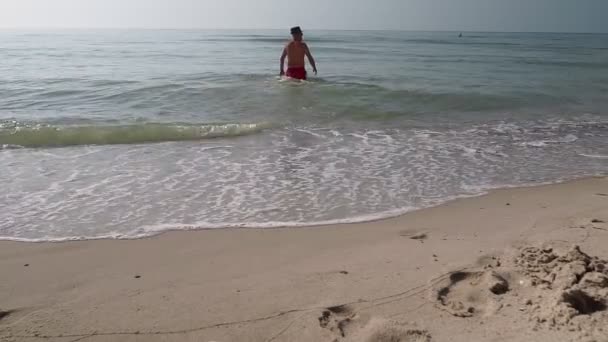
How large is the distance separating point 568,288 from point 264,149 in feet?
14.8

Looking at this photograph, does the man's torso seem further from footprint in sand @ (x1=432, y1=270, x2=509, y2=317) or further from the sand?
footprint in sand @ (x1=432, y1=270, x2=509, y2=317)

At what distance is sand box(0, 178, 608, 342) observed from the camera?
2176 millimetres

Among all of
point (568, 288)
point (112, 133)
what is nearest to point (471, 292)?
point (568, 288)

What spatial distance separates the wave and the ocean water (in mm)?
38

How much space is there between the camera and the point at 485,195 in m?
4.42

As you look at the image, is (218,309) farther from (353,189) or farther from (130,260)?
(353,189)

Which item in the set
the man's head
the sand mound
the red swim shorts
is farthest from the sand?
the red swim shorts

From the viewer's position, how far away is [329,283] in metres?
2.66

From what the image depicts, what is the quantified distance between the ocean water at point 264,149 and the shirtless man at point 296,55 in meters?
0.31

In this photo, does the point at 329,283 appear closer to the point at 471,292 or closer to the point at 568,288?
the point at 471,292

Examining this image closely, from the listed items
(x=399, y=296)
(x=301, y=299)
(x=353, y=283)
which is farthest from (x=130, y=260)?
(x=399, y=296)

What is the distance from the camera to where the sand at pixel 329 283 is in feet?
7.14

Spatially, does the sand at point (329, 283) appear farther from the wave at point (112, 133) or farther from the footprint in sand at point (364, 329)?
the wave at point (112, 133)

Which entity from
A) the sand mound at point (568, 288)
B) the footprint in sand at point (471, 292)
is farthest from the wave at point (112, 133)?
the sand mound at point (568, 288)
